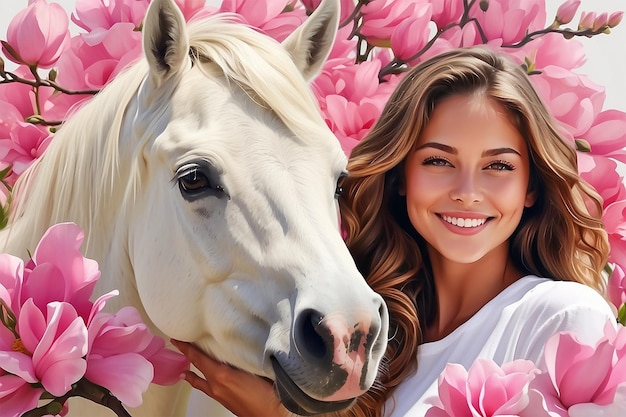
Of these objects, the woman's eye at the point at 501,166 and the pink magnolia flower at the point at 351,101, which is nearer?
the woman's eye at the point at 501,166

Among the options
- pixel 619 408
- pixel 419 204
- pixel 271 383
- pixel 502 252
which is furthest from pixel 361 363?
pixel 502 252

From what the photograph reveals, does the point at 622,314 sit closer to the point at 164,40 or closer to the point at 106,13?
the point at 164,40

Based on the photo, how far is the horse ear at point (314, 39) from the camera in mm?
1459

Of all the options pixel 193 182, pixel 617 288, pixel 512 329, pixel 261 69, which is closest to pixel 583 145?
pixel 617 288

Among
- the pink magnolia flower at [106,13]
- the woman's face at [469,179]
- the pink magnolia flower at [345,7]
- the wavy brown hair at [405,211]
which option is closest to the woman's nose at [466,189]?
the woman's face at [469,179]

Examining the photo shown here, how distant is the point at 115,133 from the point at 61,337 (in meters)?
0.39

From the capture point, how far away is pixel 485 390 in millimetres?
1133

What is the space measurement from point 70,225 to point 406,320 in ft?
2.32

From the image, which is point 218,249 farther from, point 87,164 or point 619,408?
point 619,408

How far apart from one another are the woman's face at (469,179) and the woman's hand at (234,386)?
436mm

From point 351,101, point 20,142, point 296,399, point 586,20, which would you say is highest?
point 586,20

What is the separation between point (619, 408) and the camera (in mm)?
1099

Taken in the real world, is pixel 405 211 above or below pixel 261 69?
below

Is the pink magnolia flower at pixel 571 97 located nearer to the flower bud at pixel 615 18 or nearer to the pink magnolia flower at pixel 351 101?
the flower bud at pixel 615 18
